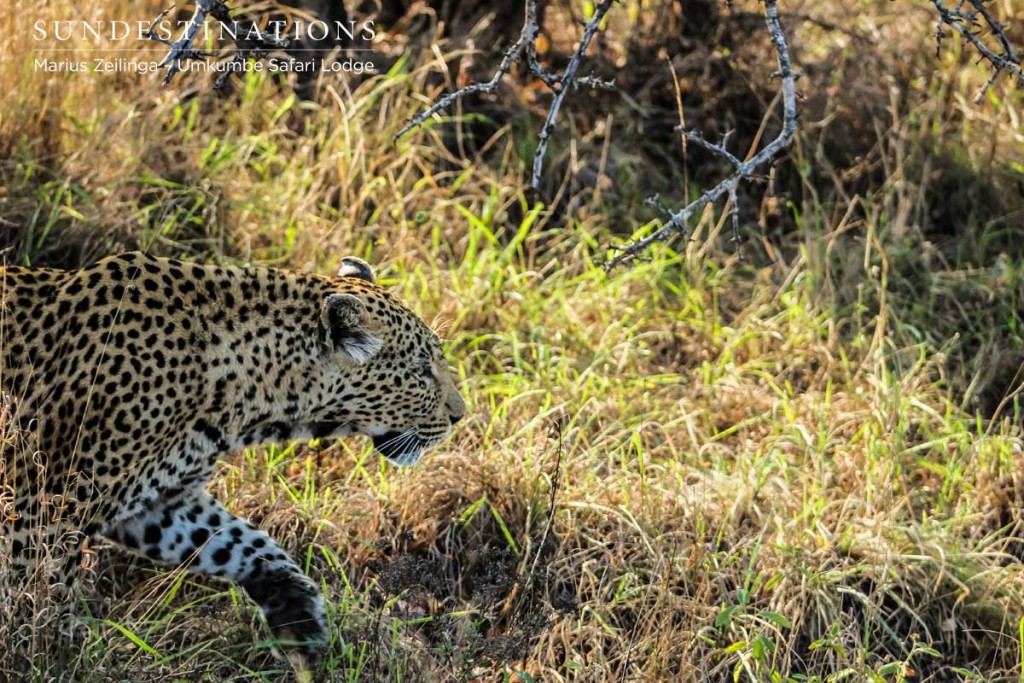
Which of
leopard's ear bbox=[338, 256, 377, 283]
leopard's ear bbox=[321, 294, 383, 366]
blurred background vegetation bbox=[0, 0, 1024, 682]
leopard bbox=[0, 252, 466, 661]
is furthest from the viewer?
leopard's ear bbox=[338, 256, 377, 283]

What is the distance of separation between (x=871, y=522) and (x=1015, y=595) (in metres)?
0.55

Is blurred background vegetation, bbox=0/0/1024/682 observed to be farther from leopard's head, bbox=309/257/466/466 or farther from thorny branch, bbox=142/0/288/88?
thorny branch, bbox=142/0/288/88

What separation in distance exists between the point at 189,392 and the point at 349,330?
55 cm

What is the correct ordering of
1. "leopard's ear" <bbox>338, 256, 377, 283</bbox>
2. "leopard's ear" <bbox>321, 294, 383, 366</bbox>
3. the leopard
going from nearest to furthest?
the leopard < "leopard's ear" <bbox>321, 294, 383, 366</bbox> < "leopard's ear" <bbox>338, 256, 377, 283</bbox>

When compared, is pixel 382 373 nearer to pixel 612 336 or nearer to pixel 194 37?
pixel 194 37

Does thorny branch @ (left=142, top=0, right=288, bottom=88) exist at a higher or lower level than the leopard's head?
higher

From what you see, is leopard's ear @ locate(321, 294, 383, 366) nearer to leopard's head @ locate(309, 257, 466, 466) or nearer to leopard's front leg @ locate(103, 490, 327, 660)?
leopard's head @ locate(309, 257, 466, 466)

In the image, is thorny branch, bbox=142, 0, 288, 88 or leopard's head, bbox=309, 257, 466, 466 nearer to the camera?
thorny branch, bbox=142, 0, 288, 88

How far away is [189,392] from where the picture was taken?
4.29 meters

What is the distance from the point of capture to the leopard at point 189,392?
4.15 m

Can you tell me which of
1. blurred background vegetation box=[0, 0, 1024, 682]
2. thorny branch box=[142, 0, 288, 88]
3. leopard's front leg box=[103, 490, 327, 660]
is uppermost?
thorny branch box=[142, 0, 288, 88]

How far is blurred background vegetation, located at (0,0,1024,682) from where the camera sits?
4.72m

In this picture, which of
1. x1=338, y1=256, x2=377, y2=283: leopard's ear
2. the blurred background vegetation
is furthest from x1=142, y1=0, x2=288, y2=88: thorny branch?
the blurred background vegetation

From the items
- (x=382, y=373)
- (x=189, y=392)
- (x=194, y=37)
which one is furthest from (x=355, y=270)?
(x=194, y=37)
